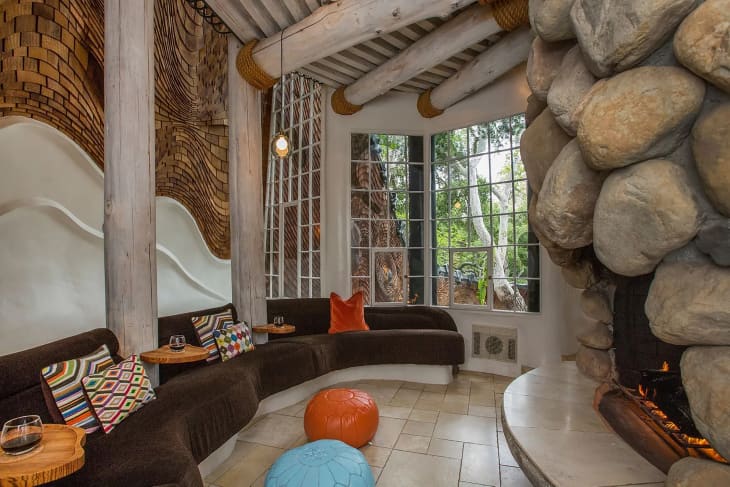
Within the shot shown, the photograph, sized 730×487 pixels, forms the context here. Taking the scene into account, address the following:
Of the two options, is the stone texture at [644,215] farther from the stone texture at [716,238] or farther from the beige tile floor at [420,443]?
the beige tile floor at [420,443]

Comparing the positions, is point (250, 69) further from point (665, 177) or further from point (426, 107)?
point (665, 177)

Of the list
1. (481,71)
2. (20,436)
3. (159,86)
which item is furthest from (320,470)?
(481,71)

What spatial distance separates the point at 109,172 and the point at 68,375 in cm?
146

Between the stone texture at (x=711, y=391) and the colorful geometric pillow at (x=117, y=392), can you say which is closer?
the stone texture at (x=711, y=391)

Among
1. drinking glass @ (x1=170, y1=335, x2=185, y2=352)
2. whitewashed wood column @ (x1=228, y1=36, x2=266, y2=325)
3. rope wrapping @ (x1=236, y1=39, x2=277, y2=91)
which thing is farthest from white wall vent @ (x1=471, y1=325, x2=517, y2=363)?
rope wrapping @ (x1=236, y1=39, x2=277, y2=91)

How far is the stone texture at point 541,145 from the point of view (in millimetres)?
2098

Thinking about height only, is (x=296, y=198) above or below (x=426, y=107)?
below

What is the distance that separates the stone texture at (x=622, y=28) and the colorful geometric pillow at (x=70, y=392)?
2.94 m

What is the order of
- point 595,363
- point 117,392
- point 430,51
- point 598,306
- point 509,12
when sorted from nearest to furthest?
point 117,392, point 598,306, point 595,363, point 509,12, point 430,51

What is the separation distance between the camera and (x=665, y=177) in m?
1.47

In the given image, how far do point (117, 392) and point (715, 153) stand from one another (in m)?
2.95

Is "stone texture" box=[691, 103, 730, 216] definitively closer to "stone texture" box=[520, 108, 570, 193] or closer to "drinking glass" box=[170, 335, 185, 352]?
"stone texture" box=[520, 108, 570, 193]

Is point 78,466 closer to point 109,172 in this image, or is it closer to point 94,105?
point 109,172

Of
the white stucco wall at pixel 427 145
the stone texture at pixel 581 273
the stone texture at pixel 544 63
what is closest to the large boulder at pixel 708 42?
the stone texture at pixel 544 63
